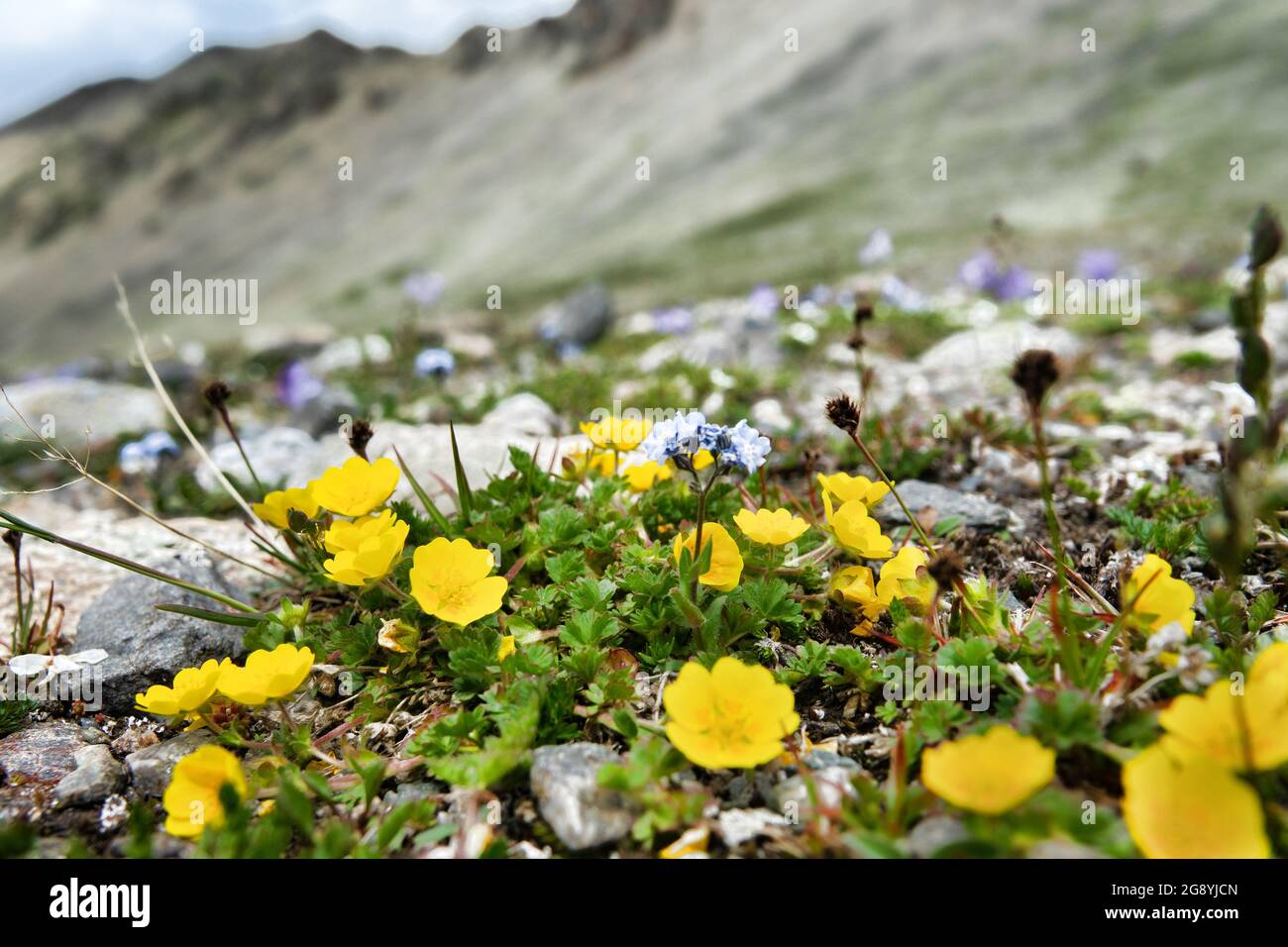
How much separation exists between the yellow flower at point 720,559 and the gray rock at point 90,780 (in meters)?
1.56

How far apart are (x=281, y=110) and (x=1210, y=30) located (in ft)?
129

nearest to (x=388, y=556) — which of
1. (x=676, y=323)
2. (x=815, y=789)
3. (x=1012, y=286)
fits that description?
(x=815, y=789)

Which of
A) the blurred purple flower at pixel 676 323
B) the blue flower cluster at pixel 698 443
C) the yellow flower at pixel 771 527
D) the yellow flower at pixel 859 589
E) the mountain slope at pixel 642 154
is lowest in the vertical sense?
the yellow flower at pixel 859 589

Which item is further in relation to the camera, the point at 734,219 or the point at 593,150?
the point at 593,150

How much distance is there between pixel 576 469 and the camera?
296 centimetres

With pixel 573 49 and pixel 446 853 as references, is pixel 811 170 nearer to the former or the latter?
pixel 573 49

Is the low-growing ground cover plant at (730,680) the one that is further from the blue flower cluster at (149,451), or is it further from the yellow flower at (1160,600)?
the blue flower cluster at (149,451)

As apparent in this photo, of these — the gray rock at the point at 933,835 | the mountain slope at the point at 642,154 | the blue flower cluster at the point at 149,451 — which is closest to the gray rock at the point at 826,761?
the gray rock at the point at 933,835

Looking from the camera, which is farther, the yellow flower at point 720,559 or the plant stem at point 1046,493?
the yellow flower at point 720,559

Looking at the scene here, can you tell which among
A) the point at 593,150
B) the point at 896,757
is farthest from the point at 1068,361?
the point at 593,150

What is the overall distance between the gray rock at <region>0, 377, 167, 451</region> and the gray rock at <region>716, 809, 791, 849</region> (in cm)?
612

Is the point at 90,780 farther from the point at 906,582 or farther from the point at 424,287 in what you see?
the point at 424,287

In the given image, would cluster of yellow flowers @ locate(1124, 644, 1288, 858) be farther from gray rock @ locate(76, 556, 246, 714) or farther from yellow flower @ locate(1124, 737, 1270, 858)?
gray rock @ locate(76, 556, 246, 714)

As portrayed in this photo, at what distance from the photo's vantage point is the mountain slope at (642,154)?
49.9 feet
